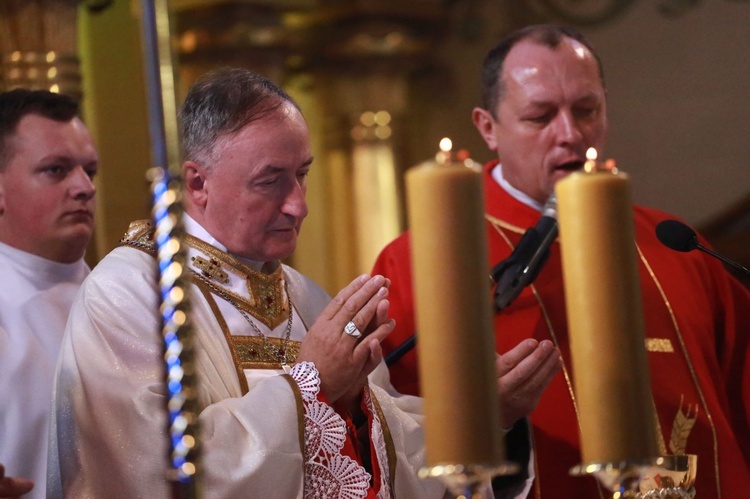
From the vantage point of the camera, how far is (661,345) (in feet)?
12.2

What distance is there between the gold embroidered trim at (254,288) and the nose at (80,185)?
25.0 inches

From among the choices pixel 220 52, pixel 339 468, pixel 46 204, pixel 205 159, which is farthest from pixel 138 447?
pixel 220 52

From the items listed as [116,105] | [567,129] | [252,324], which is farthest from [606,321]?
[116,105]

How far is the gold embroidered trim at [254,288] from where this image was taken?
9.87 ft

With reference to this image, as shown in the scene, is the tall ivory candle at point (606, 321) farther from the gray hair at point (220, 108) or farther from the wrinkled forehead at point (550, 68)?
the wrinkled forehead at point (550, 68)

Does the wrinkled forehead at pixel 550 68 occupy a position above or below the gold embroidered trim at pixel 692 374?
above

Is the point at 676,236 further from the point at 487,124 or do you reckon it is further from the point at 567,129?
the point at 487,124

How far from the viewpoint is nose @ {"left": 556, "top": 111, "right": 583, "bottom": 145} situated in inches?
147

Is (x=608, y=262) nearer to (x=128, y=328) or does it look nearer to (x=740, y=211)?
(x=128, y=328)

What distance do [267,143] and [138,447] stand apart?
0.79 m

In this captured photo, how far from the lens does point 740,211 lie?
20.3ft

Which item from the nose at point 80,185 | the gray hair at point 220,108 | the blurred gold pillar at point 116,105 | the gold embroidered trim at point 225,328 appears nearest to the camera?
the gold embroidered trim at point 225,328

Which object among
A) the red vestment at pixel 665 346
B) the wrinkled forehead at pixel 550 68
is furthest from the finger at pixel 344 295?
the wrinkled forehead at pixel 550 68

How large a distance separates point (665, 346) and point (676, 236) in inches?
55.3
